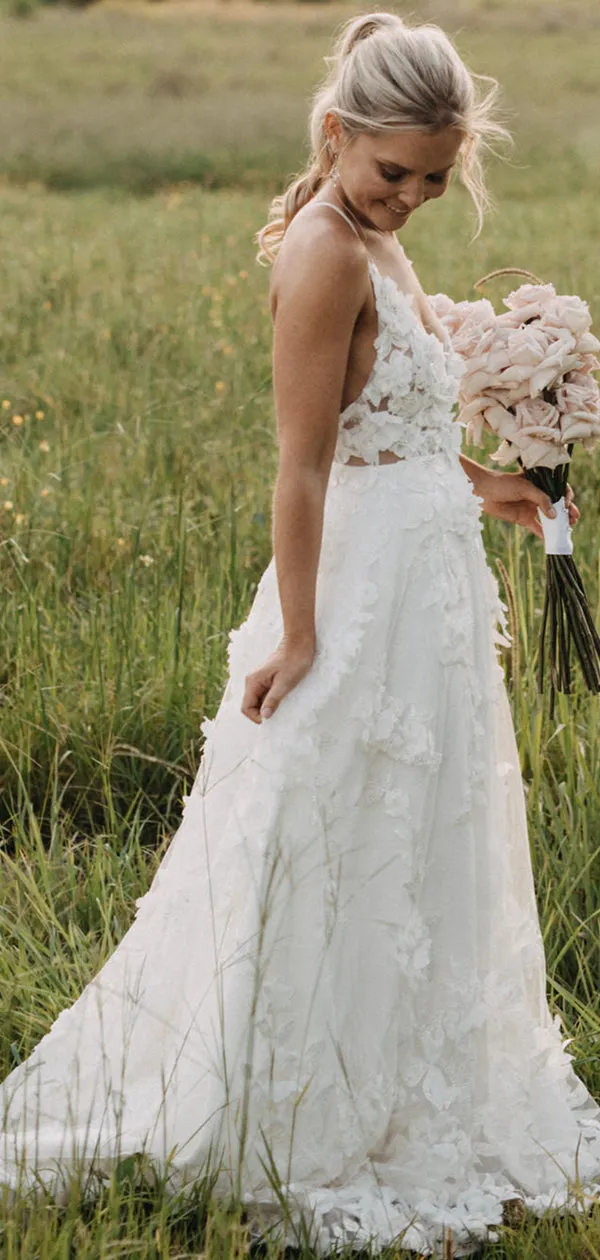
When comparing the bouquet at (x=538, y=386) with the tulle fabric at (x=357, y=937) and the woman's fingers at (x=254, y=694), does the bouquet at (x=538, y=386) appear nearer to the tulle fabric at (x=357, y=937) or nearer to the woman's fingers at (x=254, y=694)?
the tulle fabric at (x=357, y=937)

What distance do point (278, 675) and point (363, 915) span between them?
0.42 m

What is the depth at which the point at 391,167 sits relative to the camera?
88.0 inches

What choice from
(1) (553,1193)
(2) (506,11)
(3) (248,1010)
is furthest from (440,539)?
(2) (506,11)

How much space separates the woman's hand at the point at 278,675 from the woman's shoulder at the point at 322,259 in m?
0.56

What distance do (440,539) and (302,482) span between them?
1.02 feet

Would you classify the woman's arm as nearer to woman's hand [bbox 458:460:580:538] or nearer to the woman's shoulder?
the woman's shoulder

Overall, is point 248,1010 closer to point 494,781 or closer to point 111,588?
point 494,781

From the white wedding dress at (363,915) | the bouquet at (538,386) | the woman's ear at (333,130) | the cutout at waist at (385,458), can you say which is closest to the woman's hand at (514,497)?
the bouquet at (538,386)

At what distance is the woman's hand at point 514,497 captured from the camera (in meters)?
2.74

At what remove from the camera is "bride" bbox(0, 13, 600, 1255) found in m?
2.25

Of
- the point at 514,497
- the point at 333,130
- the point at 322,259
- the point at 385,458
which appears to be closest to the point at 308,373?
the point at 322,259

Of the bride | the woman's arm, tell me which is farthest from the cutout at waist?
the woman's arm

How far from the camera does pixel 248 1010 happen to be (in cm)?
236

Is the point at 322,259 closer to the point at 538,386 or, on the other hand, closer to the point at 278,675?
the point at 538,386
